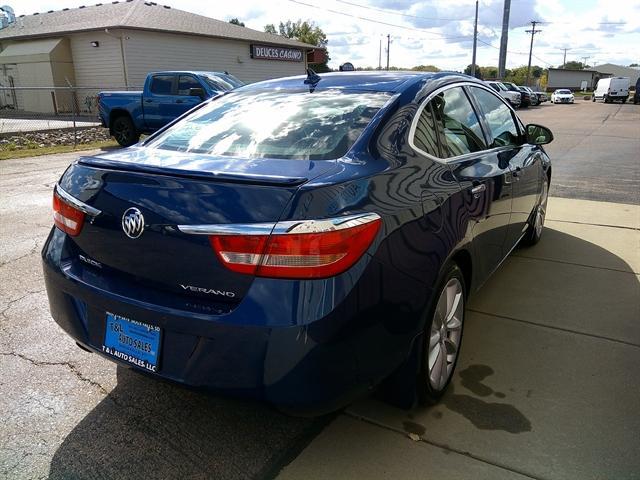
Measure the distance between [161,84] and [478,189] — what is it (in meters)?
12.0

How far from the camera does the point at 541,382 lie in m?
2.96

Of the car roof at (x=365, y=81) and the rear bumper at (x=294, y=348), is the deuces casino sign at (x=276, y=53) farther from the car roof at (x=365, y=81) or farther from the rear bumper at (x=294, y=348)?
the rear bumper at (x=294, y=348)

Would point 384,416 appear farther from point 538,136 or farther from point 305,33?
→ point 305,33

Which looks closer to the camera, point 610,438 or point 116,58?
point 610,438

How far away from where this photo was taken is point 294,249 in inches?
75.9

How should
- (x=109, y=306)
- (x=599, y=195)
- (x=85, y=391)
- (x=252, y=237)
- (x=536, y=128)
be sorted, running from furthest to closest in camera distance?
1. (x=599, y=195)
2. (x=536, y=128)
3. (x=85, y=391)
4. (x=109, y=306)
5. (x=252, y=237)

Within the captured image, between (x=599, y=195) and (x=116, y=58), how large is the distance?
23070mm

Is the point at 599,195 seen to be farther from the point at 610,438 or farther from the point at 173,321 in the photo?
the point at 173,321

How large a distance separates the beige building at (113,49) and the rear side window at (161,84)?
1132cm

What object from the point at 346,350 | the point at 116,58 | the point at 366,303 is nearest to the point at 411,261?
the point at 366,303

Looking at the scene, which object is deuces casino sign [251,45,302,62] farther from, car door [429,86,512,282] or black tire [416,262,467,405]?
black tire [416,262,467,405]

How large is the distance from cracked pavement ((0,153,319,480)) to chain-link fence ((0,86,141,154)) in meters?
12.8

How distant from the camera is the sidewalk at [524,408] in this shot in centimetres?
233

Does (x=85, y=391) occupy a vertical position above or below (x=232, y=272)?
below
